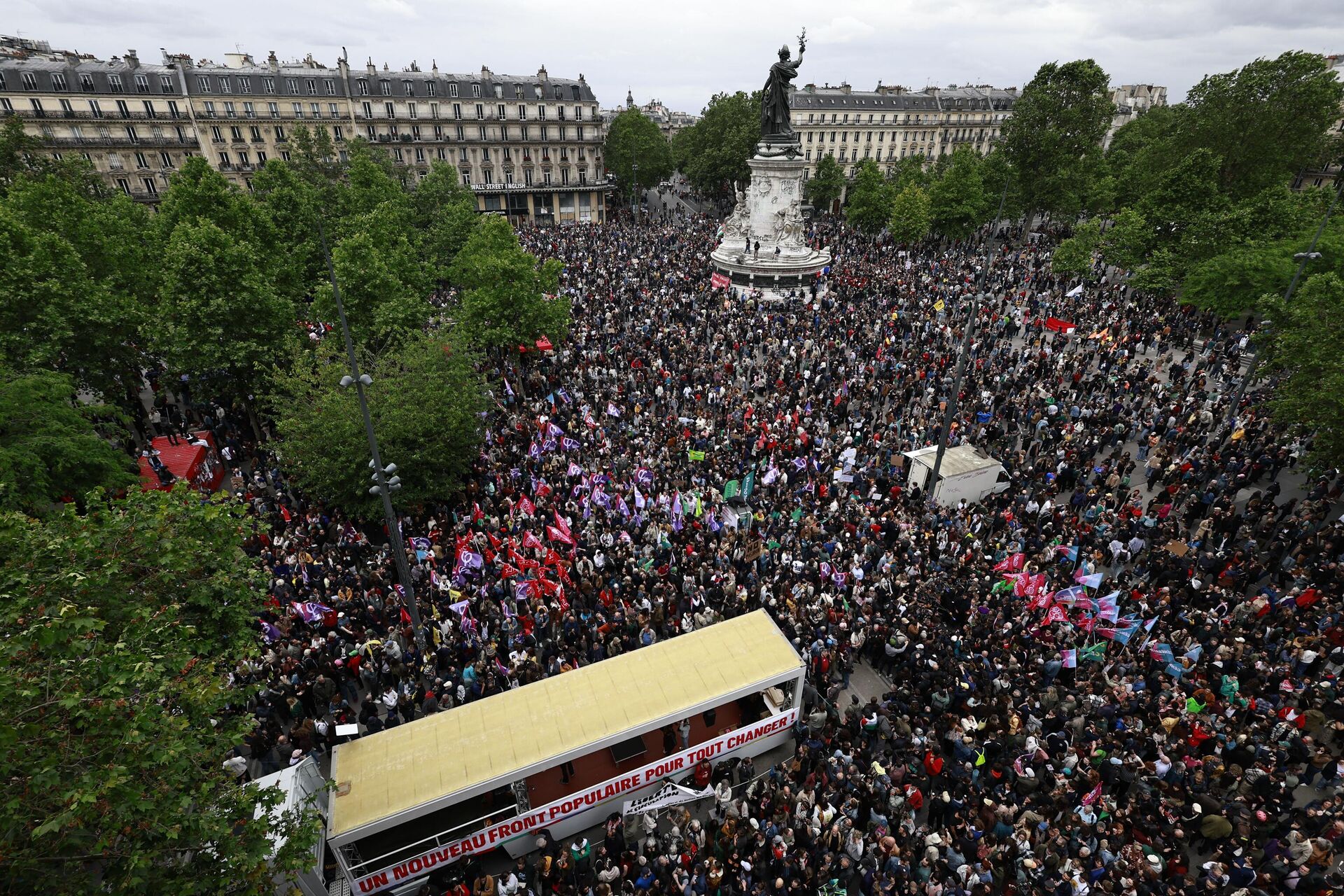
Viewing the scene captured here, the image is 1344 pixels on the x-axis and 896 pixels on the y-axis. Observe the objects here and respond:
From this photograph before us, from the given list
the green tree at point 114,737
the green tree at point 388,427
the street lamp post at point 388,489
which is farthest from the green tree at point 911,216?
the green tree at point 114,737

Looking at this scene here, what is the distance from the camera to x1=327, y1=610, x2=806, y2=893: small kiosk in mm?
10828

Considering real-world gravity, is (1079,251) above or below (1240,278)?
above

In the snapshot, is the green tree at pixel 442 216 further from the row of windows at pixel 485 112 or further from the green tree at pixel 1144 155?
the green tree at pixel 1144 155

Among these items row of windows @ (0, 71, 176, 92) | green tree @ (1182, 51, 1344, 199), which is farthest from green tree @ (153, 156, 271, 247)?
green tree @ (1182, 51, 1344, 199)

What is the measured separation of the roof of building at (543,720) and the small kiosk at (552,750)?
22mm

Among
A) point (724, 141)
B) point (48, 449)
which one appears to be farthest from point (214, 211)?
point (724, 141)

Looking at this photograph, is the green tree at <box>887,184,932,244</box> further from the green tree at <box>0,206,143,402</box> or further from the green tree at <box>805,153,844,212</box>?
the green tree at <box>0,206,143,402</box>

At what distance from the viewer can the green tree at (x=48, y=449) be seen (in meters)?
14.6

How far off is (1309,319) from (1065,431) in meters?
8.04

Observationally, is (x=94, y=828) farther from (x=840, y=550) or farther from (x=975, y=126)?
(x=975, y=126)

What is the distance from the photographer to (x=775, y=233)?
44.0 meters

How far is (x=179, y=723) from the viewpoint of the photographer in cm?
733

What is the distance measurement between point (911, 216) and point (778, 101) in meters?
17.4

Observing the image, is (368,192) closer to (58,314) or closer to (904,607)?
(58,314)
